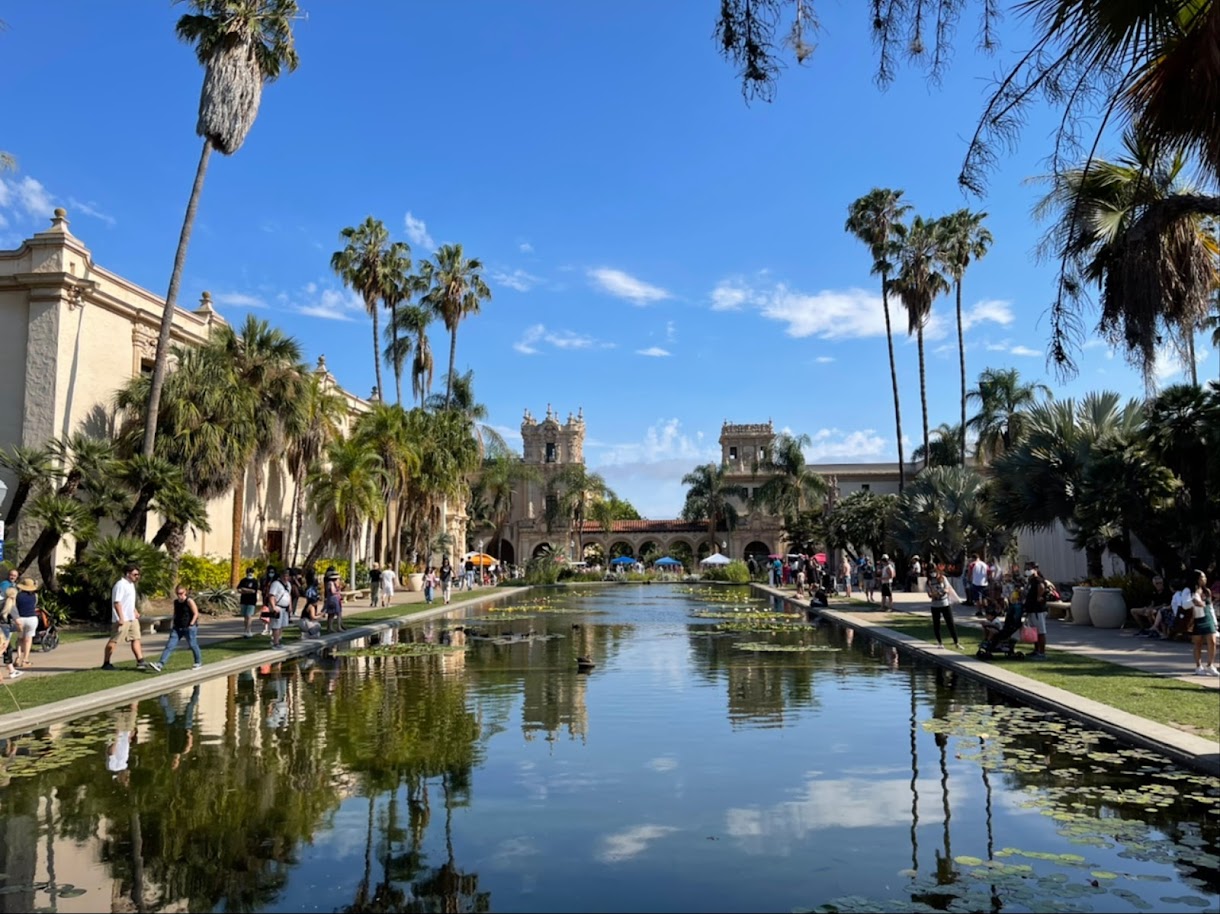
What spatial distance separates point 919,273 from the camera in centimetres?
4562

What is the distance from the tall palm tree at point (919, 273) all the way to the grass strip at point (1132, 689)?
97.5 ft

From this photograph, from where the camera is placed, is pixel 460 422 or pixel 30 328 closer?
pixel 30 328

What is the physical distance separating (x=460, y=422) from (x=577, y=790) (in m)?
44.1

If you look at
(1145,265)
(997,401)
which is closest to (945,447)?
(997,401)

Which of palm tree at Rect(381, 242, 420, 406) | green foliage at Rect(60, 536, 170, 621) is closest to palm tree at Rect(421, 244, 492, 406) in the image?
palm tree at Rect(381, 242, 420, 406)

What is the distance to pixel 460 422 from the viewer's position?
5159cm

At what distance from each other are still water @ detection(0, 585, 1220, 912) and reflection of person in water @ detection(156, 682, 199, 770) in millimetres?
55

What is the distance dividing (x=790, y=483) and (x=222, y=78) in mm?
54266

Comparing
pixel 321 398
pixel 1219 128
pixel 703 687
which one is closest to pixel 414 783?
pixel 703 687

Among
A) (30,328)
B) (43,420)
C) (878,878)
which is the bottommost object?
(878,878)

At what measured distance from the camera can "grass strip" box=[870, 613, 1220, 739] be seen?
1086cm

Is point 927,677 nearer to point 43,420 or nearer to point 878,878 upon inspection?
point 878,878

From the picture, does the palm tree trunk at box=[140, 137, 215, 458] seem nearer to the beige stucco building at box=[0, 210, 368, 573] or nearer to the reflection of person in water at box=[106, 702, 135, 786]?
the beige stucco building at box=[0, 210, 368, 573]

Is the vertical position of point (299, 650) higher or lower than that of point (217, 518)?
lower
